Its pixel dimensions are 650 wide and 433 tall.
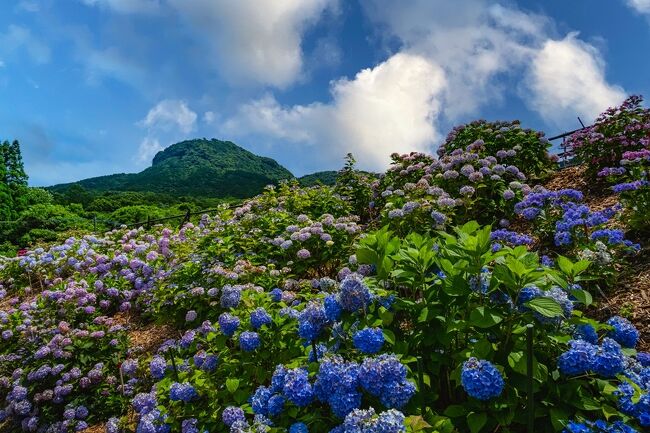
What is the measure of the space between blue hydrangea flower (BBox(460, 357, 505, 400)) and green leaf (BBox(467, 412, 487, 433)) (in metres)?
0.12

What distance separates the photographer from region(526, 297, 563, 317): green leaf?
2162mm


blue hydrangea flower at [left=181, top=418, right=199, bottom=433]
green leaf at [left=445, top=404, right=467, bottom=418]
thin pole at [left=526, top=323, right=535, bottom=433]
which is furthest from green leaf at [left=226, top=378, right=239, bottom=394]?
thin pole at [left=526, top=323, right=535, bottom=433]

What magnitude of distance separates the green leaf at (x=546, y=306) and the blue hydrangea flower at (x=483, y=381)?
0.35m

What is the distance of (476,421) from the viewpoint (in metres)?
2.10

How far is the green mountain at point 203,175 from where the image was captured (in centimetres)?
7914

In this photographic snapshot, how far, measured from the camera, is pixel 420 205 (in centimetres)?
617

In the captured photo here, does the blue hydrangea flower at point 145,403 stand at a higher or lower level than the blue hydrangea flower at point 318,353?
lower

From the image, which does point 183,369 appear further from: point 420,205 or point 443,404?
point 420,205

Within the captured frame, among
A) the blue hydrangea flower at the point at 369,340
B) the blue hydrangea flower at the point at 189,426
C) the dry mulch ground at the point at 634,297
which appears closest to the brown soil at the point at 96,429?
the blue hydrangea flower at the point at 189,426

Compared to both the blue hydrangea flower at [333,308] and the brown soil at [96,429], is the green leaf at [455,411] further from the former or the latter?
the brown soil at [96,429]

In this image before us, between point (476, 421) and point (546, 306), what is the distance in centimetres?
60

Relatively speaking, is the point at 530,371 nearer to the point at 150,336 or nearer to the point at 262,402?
the point at 262,402

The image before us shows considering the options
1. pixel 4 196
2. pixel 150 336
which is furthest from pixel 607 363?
pixel 4 196

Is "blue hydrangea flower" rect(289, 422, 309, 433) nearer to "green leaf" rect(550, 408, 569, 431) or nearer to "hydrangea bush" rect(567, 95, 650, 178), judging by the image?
"green leaf" rect(550, 408, 569, 431)
